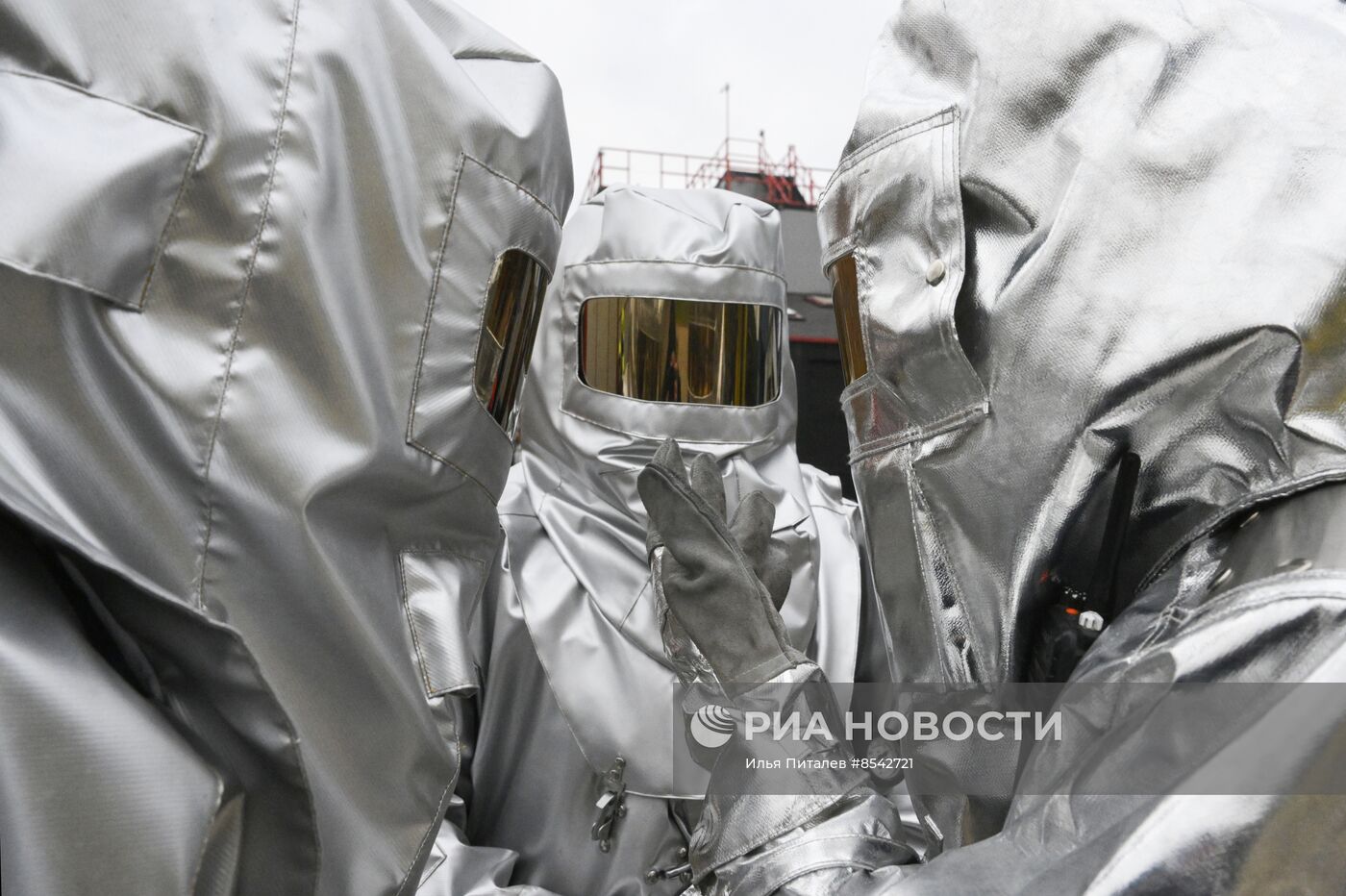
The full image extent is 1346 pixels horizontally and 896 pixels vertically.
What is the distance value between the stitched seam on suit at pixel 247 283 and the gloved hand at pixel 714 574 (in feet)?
2.24

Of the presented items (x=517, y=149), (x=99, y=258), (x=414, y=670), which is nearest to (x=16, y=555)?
(x=99, y=258)

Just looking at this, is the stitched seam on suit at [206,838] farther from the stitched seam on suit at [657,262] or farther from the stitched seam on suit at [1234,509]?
the stitched seam on suit at [657,262]

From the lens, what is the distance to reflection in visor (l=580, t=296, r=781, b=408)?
1966mm

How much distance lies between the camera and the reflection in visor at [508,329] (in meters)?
0.98

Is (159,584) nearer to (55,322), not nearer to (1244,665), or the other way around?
(55,322)

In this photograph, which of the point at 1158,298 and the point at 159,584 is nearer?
the point at 159,584

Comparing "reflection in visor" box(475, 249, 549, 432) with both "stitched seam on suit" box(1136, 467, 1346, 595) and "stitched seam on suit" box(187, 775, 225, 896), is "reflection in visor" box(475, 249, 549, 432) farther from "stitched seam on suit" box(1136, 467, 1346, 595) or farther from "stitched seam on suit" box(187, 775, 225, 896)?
"stitched seam on suit" box(1136, 467, 1346, 595)

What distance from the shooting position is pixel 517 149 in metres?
0.96

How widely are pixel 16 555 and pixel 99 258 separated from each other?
206 millimetres

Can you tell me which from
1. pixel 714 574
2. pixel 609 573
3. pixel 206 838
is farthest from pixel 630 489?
pixel 206 838

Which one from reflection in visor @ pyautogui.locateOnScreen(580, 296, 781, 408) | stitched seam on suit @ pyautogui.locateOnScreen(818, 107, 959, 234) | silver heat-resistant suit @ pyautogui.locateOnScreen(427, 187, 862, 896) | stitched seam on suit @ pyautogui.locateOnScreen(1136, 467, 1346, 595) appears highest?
stitched seam on suit @ pyautogui.locateOnScreen(818, 107, 959, 234)

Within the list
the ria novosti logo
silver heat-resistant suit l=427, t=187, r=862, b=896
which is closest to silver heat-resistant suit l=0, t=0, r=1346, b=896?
the ria novosti logo

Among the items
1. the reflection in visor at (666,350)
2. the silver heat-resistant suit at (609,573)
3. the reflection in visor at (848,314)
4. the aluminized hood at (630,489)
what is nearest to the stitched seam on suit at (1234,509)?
the reflection in visor at (848,314)

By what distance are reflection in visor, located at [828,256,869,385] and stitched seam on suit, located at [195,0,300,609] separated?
0.62 metres
